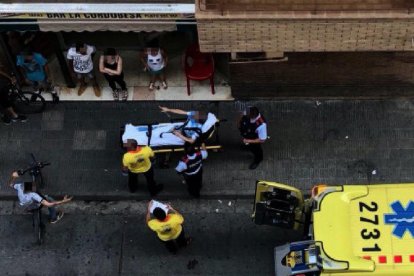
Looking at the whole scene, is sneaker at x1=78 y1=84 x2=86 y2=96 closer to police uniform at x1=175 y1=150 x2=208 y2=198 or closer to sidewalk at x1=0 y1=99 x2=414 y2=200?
sidewalk at x1=0 y1=99 x2=414 y2=200

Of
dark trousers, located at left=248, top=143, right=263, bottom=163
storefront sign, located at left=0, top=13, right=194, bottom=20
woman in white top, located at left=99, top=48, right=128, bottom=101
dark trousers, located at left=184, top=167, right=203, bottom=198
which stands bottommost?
dark trousers, located at left=184, top=167, right=203, bottom=198

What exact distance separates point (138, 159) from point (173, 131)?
1.12 meters

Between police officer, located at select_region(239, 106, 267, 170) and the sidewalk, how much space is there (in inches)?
28.8

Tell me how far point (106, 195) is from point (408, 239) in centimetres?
537

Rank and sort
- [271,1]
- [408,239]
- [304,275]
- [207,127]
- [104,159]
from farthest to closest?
[104,159]
[207,127]
[271,1]
[304,275]
[408,239]

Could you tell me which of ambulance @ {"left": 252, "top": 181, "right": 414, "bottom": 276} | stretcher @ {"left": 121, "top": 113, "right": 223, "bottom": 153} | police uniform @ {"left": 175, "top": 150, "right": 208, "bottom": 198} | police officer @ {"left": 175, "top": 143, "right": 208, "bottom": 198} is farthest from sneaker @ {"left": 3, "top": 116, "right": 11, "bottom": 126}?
ambulance @ {"left": 252, "top": 181, "right": 414, "bottom": 276}

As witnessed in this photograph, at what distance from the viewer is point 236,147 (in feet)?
39.9

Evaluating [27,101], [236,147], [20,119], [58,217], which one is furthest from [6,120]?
[236,147]

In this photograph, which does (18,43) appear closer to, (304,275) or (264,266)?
(264,266)

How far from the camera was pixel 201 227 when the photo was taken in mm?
11391

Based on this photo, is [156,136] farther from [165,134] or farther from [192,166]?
[192,166]

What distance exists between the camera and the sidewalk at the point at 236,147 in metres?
11.7

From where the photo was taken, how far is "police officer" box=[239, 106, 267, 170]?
10.9 m

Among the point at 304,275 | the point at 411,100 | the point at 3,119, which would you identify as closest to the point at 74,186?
the point at 3,119
